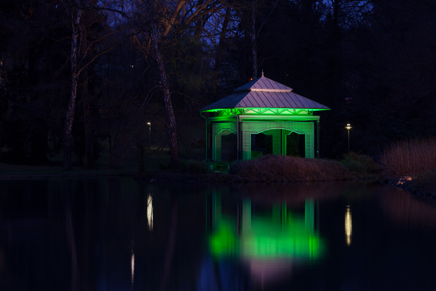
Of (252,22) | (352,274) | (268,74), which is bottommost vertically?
(352,274)

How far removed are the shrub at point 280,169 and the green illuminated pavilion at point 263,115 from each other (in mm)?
1525

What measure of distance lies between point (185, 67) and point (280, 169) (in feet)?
41.7

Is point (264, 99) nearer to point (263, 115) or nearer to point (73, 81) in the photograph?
point (263, 115)

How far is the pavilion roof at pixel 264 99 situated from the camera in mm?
23016

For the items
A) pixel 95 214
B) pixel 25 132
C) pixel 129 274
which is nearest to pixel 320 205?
pixel 95 214

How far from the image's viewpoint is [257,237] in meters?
9.14

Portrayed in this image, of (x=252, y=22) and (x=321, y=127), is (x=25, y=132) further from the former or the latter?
(x=321, y=127)

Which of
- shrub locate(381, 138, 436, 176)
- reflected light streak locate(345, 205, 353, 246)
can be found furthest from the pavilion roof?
reflected light streak locate(345, 205, 353, 246)

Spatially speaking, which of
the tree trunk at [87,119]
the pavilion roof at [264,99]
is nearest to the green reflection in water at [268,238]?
the pavilion roof at [264,99]

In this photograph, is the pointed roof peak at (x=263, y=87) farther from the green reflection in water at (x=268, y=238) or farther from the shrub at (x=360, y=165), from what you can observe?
the green reflection in water at (x=268, y=238)

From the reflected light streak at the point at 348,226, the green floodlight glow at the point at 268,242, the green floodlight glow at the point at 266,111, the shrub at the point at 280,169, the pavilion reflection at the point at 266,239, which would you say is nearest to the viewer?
the pavilion reflection at the point at 266,239

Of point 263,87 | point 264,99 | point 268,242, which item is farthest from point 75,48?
point 268,242

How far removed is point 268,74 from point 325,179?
57.3 feet

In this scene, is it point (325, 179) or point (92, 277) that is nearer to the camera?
point (92, 277)
